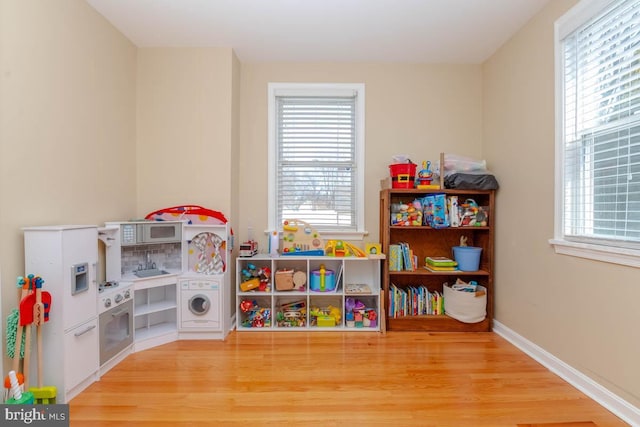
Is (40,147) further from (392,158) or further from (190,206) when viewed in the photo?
(392,158)

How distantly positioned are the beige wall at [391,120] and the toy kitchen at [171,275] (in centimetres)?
50

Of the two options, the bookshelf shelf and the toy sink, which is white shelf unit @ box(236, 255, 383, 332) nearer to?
the toy sink

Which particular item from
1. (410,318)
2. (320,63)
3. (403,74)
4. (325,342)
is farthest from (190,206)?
(403,74)

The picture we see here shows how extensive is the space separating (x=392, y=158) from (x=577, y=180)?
156cm

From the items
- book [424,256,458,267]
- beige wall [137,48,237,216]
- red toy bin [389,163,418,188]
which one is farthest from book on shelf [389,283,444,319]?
beige wall [137,48,237,216]

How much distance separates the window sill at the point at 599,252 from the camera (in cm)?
163

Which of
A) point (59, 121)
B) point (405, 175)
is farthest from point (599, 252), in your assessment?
point (59, 121)

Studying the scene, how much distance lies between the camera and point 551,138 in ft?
7.30

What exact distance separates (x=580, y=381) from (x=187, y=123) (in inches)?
150

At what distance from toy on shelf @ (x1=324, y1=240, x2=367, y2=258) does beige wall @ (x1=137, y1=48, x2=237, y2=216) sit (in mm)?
1095

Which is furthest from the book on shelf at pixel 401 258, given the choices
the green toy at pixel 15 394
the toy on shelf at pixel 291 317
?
the green toy at pixel 15 394

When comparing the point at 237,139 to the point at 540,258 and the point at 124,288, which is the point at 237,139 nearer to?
the point at 124,288

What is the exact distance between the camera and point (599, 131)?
1.90 metres

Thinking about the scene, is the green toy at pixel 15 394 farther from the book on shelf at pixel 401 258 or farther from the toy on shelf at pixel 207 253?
the book on shelf at pixel 401 258
